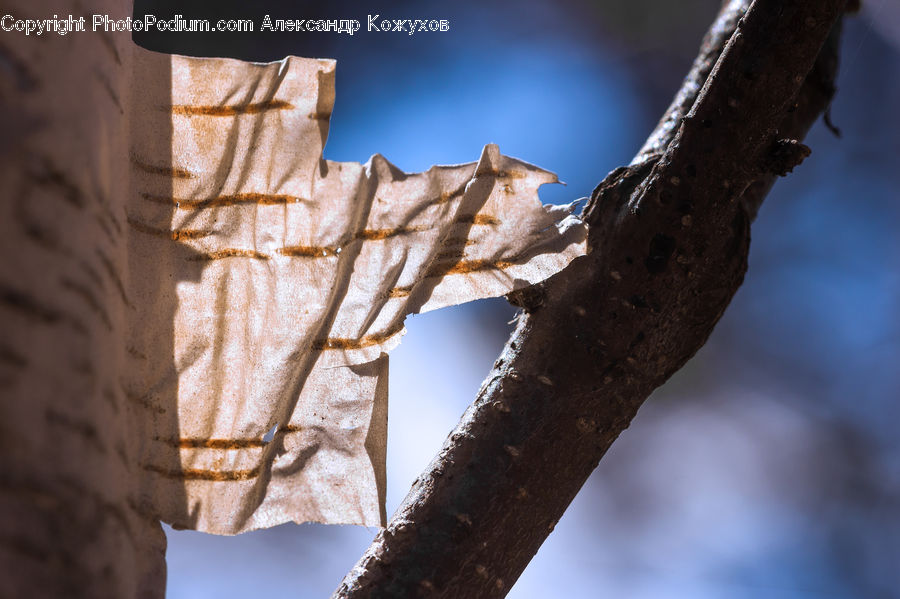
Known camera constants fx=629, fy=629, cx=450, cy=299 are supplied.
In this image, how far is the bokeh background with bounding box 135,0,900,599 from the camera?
3.22 feet

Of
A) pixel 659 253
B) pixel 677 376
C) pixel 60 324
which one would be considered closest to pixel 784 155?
pixel 659 253

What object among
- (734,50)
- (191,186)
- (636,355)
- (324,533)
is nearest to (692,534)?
(324,533)

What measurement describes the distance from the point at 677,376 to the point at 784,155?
2.46 ft

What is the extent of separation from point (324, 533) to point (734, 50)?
868mm

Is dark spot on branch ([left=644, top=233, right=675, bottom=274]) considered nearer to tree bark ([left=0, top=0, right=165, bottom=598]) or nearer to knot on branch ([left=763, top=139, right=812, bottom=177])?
knot on branch ([left=763, top=139, right=812, bottom=177])

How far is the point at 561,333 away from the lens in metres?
0.43

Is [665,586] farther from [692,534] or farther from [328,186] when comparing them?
[328,186]

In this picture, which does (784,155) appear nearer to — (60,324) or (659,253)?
(659,253)

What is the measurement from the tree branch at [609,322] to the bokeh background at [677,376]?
55 cm

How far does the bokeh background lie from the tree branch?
55 cm

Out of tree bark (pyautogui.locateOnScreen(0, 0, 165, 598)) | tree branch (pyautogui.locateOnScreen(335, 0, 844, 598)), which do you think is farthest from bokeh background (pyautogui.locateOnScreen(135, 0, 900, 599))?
tree bark (pyautogui.locateOnScreen(0, 0, 165, 598))

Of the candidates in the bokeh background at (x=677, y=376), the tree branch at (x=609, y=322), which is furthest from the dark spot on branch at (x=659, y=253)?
the bokeh background at (x=677, y=376)

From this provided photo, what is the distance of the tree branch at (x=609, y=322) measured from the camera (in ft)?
1.31

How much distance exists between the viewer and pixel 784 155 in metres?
0.42
